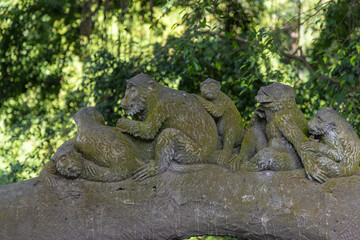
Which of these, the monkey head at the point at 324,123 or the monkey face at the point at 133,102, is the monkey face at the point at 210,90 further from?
the monkey head at the point at 324,123

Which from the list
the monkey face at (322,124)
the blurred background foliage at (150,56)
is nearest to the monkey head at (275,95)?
the monkey face at (322,124)

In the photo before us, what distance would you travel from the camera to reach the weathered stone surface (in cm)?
319

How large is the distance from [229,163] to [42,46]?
480 centimetres

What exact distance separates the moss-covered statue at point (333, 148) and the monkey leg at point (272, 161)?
0.40 feet

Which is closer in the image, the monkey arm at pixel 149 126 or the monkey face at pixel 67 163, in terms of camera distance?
the monkey face at pixel 67 163

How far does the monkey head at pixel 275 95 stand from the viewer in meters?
3.50

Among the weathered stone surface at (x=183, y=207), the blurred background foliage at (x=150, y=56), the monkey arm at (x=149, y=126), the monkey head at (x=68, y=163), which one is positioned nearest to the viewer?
the weathered stone surface at (x=183, y=207)

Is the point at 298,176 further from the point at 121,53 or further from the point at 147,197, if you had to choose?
the point at 121,53

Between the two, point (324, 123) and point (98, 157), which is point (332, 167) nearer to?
point (324, 123)

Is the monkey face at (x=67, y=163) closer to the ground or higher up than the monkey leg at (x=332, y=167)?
higher up

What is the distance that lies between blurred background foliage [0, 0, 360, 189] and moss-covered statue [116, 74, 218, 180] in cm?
111

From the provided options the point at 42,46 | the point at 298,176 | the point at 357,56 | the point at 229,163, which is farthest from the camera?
the point at 42,46

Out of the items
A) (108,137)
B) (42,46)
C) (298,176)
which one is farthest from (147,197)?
(42,46)

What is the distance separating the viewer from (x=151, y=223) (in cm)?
342
